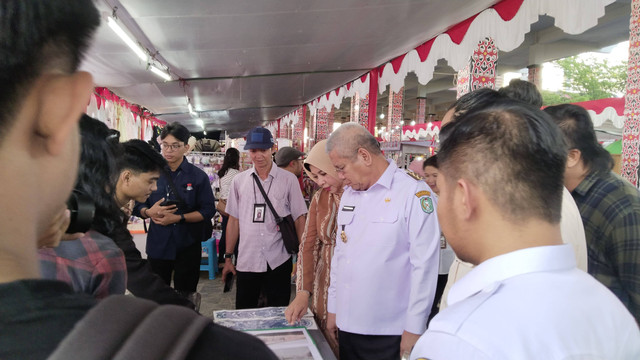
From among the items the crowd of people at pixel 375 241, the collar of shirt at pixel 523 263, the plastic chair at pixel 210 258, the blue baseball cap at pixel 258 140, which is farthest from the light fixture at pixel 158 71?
the collar of shirt at pixel 523 263

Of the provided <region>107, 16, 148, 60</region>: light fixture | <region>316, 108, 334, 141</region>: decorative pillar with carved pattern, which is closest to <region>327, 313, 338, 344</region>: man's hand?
<region>107, 16, 148, 60</region>: light fixture

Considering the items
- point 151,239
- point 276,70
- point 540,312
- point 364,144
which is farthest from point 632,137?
point 276,70

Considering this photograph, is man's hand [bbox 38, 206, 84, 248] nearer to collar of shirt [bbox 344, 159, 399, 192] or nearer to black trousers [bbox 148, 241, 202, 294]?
collar of shirt [bbox 344, 159, 399, 192]

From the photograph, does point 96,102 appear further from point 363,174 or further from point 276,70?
point 363,174

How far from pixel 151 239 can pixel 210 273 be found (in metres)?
2.62

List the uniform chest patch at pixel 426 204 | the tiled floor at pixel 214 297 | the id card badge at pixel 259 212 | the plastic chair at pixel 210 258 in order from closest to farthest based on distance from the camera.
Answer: the uniform chest patch at pixel 426 204
the id card badge at pixel 259 212
the tiled floor at pixel 214 297
the plastic chair at pixel 210 258

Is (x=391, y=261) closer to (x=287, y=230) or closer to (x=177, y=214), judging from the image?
(x=287, y=230)

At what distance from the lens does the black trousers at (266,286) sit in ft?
9.99

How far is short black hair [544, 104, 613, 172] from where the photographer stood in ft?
5.45

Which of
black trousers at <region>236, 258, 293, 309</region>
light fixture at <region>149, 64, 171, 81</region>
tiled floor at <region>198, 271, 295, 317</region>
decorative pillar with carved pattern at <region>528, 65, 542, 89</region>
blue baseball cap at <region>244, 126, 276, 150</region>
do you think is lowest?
tiled floor at <region>198, 271, 295, 317</region>

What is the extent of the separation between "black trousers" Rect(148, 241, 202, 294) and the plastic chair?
2254 millimetres

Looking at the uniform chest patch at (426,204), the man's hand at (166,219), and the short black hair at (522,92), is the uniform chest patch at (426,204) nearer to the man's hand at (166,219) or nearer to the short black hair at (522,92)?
the short black hair at (522,92)

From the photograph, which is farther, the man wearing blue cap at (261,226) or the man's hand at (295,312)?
the man wearing blue cap at (261,226)

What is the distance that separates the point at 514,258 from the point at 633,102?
127 inches
